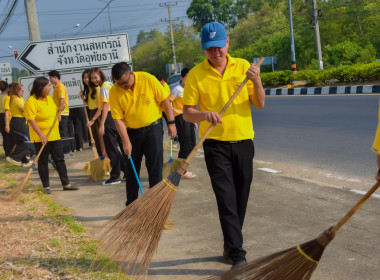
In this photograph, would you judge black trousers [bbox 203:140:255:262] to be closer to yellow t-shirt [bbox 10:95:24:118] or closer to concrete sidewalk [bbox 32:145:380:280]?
concrete sidewalk [bbox 32:145:380:280]

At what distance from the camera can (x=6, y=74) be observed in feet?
123

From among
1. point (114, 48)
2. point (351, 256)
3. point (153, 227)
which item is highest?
point (114, 48)

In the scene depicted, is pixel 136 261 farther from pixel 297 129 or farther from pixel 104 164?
pixel 297 129

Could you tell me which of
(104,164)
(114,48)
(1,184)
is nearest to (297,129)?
(114,48)

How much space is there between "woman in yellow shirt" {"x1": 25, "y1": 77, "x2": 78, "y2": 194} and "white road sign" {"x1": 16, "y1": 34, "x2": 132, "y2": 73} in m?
3.70

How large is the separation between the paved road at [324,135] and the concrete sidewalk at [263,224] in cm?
127

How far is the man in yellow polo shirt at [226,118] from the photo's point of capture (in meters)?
4.26

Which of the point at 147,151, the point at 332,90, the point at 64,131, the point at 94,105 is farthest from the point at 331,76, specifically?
the point at 147,151

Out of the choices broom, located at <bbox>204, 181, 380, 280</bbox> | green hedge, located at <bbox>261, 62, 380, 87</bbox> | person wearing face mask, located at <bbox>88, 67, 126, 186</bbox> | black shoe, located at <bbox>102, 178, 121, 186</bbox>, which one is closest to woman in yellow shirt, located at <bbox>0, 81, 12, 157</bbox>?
person wearing face mask, located at <bbox>88, 67, 126, 186</bbox>

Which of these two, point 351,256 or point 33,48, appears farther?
point 33,48

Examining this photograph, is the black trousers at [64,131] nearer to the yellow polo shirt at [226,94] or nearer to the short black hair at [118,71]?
the short black hair at [118,71]

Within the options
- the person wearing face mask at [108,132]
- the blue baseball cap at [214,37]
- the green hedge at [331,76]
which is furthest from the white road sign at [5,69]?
the blue baseball cap at [214,37]

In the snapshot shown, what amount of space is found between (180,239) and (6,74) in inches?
1376

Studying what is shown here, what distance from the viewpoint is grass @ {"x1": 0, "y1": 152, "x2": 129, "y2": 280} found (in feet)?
14.4
